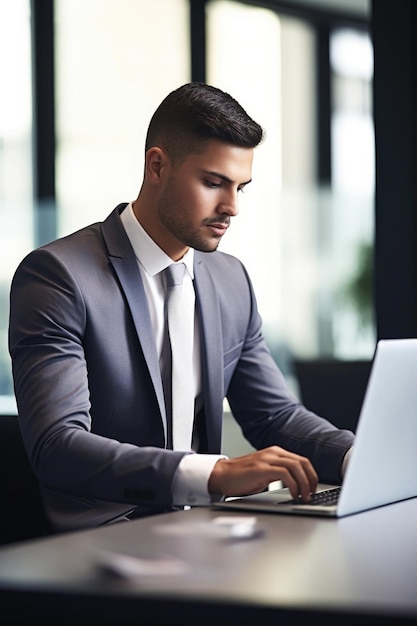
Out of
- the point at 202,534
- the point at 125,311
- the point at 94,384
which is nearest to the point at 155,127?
the point at 125,311

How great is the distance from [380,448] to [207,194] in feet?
2.79

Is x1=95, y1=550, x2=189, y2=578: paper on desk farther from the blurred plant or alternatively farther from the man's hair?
the blurred plant

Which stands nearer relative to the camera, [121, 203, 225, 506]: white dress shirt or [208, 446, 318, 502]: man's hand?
[208, 446, 318, 502]: man's hand

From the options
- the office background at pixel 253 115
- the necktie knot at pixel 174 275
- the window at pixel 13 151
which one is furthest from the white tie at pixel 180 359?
the window at pixel 13 151

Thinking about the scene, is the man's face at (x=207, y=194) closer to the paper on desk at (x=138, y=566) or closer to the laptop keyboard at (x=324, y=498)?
the laptop keyboard at (x=324, y=498)

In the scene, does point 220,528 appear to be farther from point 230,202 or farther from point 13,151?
point 13,151

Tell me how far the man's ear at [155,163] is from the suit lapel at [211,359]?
24 centimetres

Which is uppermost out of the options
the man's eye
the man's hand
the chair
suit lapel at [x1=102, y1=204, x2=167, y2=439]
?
the man's eye

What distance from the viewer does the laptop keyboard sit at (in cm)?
172

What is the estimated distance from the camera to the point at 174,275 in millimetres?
2312

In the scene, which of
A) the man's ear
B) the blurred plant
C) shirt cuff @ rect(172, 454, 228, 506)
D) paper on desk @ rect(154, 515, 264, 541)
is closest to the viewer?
paper on desk @ rect(154, 515, 264, 541)

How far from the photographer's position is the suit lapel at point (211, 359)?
2309mm

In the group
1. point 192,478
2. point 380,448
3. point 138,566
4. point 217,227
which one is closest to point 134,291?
point 217,227

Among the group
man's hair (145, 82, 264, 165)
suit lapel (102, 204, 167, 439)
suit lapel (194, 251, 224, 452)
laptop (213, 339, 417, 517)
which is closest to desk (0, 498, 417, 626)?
laptop (213, 339, 417, 517)
